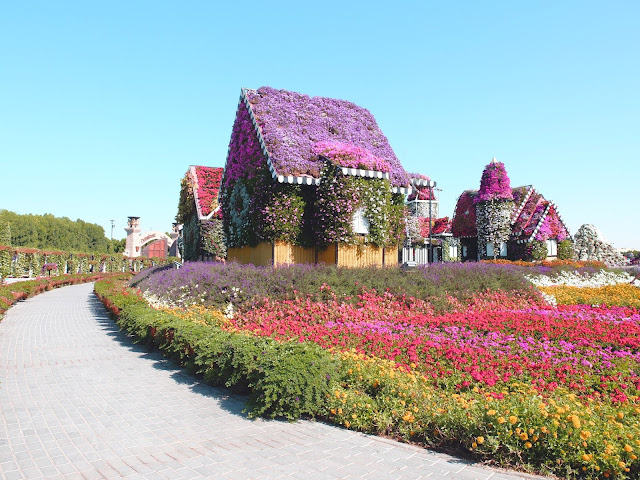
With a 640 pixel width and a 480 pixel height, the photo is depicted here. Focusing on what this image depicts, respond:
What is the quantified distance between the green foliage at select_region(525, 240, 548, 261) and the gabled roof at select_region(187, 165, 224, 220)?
77.0 feet

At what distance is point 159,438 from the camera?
208 inches

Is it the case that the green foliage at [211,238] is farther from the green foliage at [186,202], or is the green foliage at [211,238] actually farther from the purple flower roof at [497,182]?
the purple flower roof at [497,182]

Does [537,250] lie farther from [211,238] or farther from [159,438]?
[159,438]

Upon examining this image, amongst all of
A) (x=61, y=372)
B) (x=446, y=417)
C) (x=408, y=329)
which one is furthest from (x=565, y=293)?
(x=61, y=372)

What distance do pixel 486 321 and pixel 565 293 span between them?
28.1 ft

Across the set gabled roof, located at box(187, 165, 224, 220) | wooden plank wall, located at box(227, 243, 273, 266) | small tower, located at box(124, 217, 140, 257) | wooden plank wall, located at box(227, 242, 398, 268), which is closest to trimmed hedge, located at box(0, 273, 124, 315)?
wooden plank wall, located at box(227, 243, 273, 266)

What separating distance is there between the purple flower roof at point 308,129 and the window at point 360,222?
2110mm

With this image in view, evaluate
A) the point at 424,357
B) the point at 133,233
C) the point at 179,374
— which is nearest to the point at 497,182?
the point at 424,357

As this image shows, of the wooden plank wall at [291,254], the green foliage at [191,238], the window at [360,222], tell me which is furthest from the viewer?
the green foliage at [191,238]

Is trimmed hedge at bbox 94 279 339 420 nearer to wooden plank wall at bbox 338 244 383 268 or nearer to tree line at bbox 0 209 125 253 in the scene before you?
wooden plank wall at bbox 338 244 383 268

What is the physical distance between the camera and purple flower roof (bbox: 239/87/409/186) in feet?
57.4

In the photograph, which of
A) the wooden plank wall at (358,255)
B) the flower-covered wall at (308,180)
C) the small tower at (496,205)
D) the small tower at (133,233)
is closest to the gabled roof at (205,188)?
the flower-covered wall at (308,180)

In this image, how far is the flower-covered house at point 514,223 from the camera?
3478 cm

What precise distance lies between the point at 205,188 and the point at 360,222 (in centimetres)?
1686
